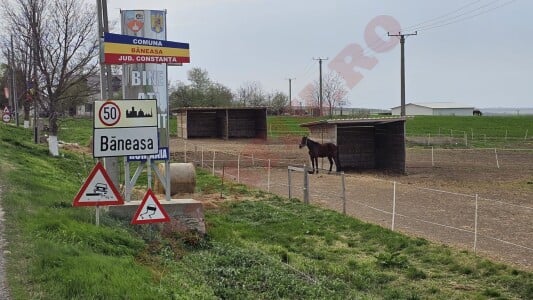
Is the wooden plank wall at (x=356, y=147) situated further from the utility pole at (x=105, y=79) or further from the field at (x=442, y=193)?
the utility pole at (x=105, y=79)

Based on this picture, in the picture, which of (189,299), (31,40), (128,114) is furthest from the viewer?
(31,40)

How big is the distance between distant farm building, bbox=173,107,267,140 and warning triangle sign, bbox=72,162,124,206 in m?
42.7

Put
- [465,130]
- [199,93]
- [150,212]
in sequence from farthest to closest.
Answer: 1. [199,93]
2. [465,130]
3. [150,212]

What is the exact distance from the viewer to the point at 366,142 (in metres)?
32.6

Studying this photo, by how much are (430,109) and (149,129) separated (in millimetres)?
153573

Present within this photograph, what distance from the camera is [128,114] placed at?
9.85 meters

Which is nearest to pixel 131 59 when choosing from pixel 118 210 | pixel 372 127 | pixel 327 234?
pixel 118 210

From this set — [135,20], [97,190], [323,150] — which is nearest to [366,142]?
[323,150]

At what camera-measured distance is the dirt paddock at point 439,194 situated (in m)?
11.8

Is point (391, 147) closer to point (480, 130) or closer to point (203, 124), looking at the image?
point (203, 124)

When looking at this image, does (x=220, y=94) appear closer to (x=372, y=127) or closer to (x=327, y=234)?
(x=372, y=127)

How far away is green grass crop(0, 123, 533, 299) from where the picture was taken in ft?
20.7

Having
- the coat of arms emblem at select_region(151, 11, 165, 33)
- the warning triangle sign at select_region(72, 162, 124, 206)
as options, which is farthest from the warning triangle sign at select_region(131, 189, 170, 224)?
the coat of arms emblem at select_region(151, 11, 165, 33)

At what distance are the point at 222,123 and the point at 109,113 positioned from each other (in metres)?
44.1
